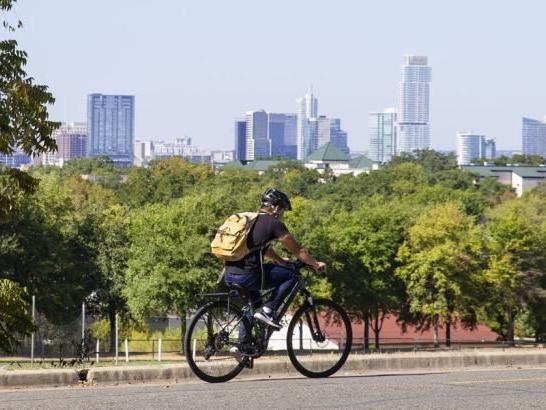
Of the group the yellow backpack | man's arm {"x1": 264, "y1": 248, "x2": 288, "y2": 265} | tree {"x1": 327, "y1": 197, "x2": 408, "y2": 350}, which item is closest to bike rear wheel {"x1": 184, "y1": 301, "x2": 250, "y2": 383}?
the yellow backpack

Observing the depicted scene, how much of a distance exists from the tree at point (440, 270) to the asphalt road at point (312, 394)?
221 feet

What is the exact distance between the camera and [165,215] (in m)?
78.9

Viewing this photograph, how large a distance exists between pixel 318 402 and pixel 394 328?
100785 mm

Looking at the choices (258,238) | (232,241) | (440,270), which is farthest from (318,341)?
(440,270)

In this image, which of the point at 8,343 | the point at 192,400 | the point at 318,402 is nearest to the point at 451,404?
the point at 318,402

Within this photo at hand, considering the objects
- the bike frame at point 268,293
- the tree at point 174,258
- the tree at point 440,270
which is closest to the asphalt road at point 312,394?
the bike frame at point 268,293

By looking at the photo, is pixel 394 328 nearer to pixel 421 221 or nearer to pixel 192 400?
pixel 421 221

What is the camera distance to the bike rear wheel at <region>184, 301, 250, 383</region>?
53.4 feet

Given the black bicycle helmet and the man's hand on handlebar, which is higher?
the black bicycle helmet

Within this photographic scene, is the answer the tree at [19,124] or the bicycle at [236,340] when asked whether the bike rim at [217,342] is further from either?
the tree at [19,124]

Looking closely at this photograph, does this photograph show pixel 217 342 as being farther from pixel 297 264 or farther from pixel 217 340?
pixel 297 264

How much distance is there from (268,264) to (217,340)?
0.97 metres

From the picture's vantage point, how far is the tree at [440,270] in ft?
279

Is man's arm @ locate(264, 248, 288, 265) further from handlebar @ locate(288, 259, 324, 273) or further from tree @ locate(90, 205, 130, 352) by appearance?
tree @ locate(90, 205, 130, 352)
